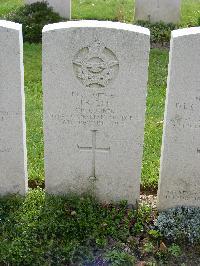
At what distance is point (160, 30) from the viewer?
11.8m

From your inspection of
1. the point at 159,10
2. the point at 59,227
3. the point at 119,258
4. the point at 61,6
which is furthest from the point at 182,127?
the point at 61,6

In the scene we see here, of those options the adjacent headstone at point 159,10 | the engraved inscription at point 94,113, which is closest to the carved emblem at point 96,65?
the engraved inscription at point 94,113

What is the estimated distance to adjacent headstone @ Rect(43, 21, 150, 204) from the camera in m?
5.48

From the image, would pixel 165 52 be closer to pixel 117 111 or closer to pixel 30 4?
pixel 30 4

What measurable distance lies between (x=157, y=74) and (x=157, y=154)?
2.67 m

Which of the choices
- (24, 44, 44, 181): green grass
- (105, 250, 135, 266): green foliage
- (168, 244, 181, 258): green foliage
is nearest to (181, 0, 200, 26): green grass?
(24, 44, 44, 181): green grass

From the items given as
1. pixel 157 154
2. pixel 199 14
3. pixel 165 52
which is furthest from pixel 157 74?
pixel 199 14

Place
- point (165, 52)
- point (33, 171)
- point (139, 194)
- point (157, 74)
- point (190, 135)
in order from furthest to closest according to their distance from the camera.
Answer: point (165, 52)
point (157, 74)
point (33, 171)
point (139, 194)
point (190, 135)

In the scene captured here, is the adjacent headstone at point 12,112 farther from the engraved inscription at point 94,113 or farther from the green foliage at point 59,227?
the engraved inscription at point 94,113

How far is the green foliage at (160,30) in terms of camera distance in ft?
37.1

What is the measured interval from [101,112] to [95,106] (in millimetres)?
94

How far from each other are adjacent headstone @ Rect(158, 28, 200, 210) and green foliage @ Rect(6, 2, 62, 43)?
5.80 meters

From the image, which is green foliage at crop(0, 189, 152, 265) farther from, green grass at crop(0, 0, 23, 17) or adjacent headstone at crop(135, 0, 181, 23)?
green grass at crop(0, 0, 23, 17)

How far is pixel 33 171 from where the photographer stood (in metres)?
6.91
